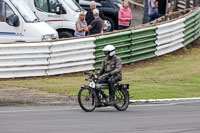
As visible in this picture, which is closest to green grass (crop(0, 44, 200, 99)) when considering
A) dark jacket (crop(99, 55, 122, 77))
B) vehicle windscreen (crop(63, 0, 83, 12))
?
dark jacket (crop(99, 55, 122, 77))

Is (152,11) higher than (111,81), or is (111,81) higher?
(152,11)

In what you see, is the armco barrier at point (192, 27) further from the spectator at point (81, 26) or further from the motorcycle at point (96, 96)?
the motorcycle at point (96, 96)

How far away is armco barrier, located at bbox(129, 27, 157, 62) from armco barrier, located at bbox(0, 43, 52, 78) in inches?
166

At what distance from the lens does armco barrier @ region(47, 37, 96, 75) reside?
68.0ft

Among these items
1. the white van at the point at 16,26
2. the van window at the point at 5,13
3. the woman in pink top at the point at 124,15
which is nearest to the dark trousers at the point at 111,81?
the white van at the point at 16,26

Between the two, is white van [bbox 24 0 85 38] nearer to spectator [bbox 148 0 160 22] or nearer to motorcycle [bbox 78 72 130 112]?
spectator [bbox 148 0 160 22]

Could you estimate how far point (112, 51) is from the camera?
1512 cm

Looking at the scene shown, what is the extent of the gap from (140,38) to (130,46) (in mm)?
621

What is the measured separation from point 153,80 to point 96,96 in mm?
6314

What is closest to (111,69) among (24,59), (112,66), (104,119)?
(112,66)

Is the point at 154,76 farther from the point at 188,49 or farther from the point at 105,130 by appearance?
the point at 105,130

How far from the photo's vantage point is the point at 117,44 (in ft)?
75.2

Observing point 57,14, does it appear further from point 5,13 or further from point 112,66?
point 112,66

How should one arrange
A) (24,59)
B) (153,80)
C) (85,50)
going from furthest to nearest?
(85,50) → (153,80) → (24,59)
